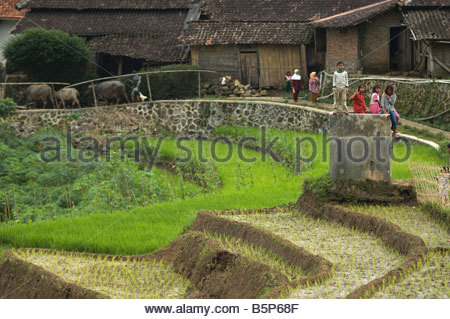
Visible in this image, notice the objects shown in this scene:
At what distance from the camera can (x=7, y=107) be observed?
31391 mm

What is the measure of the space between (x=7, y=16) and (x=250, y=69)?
14.3 meters

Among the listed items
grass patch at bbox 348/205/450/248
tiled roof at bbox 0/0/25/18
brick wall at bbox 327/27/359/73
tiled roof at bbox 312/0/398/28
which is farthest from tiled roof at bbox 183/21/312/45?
grass patch at bbox 348/205/450/248

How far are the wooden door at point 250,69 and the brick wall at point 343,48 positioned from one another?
3215 millimetres

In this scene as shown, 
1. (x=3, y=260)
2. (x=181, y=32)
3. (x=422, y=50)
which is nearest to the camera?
(x=3, y=260)

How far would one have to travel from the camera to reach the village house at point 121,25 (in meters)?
36.9

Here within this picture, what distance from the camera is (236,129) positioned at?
104 ft

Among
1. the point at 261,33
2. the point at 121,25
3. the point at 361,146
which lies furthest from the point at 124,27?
the point at 361,146

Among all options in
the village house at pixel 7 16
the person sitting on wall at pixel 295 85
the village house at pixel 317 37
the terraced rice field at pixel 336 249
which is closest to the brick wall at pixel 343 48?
the village house at pixel 317 37

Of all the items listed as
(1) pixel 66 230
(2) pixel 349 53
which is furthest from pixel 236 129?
(1) pixel 66 230

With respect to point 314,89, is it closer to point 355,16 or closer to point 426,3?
point 355,16

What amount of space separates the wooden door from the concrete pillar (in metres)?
18.7

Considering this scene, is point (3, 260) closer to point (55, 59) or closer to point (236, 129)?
point (236, 129)

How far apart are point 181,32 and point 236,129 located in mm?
7663

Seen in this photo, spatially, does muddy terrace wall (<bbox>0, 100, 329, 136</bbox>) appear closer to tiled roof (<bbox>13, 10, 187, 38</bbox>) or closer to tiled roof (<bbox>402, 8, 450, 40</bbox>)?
tiled roof (<bbox>402, 8, 450, 40</bbox>)
